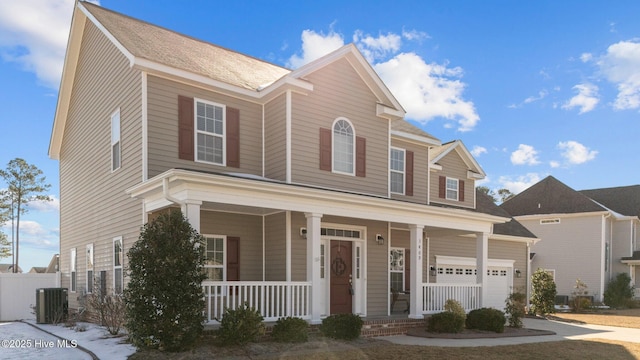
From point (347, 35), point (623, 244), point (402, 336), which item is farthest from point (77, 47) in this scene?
point (623, 244)

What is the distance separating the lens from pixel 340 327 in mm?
11398

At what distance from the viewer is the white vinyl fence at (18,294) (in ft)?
62.3

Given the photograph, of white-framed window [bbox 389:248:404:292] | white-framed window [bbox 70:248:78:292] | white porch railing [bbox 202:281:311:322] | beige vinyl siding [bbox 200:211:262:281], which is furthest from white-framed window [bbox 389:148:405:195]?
white-framed window [bbox 70:248:78:292]

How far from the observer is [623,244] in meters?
33.3

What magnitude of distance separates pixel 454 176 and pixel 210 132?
11698mm

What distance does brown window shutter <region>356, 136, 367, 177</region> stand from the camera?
14727mm

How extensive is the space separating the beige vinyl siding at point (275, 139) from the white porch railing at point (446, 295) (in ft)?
17.7

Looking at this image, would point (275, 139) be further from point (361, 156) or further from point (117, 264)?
point (117, 264)

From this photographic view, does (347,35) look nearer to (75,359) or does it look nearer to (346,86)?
(346,86)

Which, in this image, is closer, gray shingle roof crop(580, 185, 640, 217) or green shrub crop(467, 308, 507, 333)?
green shrub crop(467, 308, 507, 333)

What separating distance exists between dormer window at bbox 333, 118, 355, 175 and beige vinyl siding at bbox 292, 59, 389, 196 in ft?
0.60

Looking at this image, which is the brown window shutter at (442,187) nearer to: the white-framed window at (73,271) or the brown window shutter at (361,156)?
the brown window shutter at (361,156)

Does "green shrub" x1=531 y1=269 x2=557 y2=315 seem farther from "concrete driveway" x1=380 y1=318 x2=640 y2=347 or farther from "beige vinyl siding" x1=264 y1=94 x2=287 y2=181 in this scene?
"beige vinyl siding" x1=264 y1=94 x2=287 y2=181

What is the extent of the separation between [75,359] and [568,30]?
53.1ft
